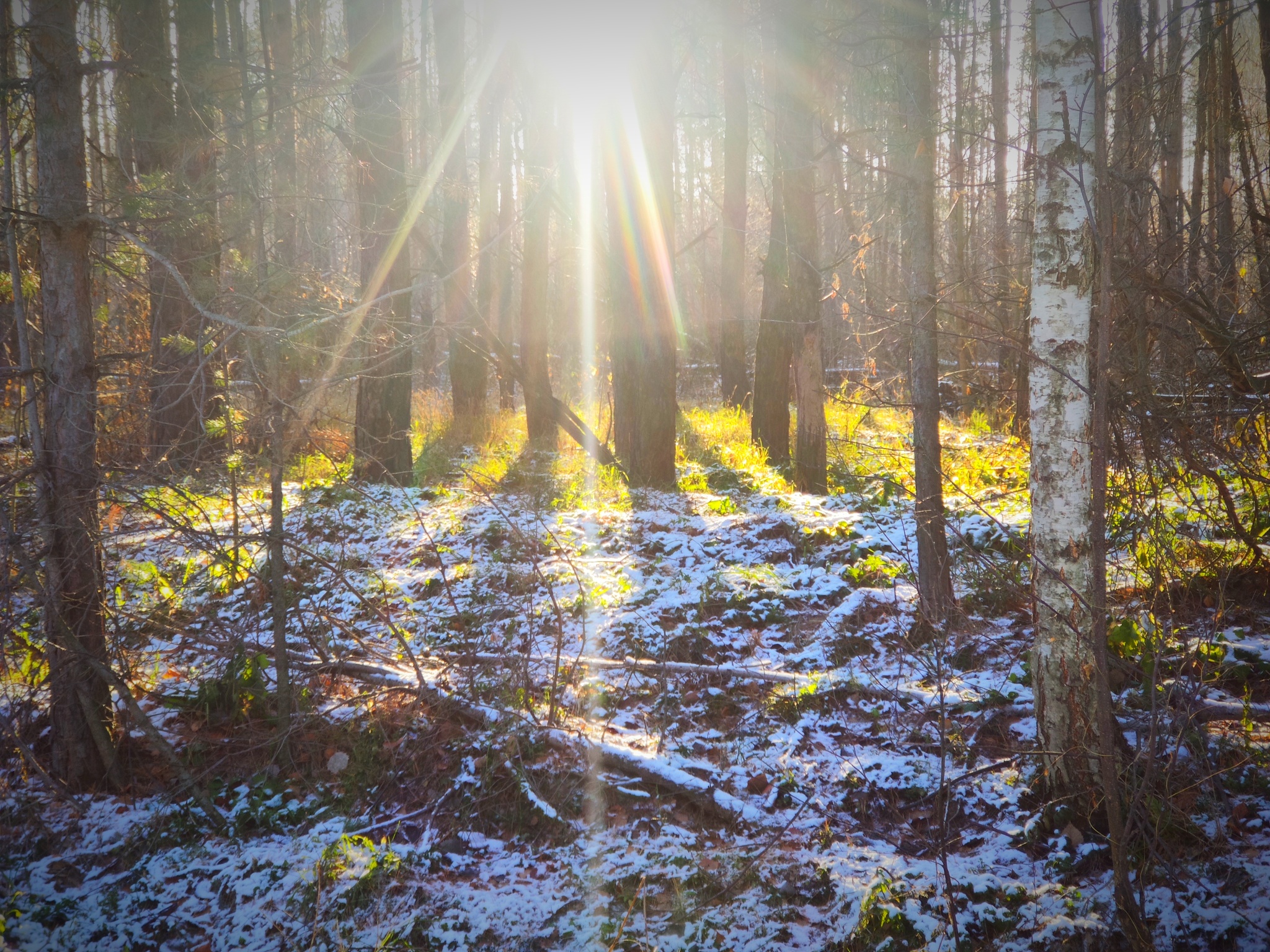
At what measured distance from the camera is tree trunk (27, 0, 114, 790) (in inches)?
148

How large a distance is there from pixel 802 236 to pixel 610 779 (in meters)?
6.61

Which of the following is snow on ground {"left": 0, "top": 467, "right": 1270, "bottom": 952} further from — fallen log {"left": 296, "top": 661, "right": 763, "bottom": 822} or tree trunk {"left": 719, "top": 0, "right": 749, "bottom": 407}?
tree trunk {"left": 719, "top": 0, "right": 749, "bottom": 407}

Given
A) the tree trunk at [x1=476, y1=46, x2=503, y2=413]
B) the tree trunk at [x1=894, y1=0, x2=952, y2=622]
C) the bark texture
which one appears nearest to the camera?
the tree trunk at [x1=894, y1=0, x2=952, y2=622]

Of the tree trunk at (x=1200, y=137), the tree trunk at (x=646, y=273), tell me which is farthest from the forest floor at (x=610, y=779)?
the tree trunk at (x=646, y=273)

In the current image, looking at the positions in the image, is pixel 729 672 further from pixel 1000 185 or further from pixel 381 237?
pixel 381 237

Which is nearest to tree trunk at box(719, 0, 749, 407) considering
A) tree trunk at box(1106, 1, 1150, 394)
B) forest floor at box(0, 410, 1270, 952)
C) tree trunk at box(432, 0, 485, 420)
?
tree trunk at box(432, 0, 485, 420)

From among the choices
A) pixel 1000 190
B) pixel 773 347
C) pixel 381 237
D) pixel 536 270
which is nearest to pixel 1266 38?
pixel 773 347

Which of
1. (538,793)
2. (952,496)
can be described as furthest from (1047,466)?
(952,496)

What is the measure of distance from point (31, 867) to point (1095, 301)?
5.74 m

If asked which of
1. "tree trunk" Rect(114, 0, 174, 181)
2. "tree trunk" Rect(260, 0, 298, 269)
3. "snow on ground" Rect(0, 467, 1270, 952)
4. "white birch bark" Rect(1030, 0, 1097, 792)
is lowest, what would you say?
"snow on ground" Rect(0, 467, 1270, 952)

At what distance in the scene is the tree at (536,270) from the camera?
1093 cm

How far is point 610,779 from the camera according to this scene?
394cm

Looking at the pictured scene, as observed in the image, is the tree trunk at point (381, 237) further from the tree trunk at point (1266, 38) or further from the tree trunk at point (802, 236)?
the tree trunk at point (1266, 38)

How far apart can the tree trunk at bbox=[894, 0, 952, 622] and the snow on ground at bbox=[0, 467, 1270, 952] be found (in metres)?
0.47
